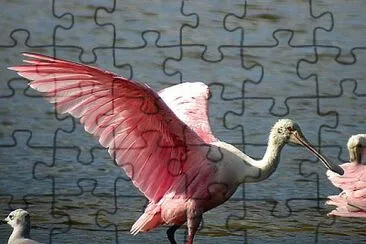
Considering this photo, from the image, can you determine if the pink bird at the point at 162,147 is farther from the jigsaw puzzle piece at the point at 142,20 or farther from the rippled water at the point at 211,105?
the jigsaw puzzle piece at the point at 142,20

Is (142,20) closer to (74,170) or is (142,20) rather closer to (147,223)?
(74,170)

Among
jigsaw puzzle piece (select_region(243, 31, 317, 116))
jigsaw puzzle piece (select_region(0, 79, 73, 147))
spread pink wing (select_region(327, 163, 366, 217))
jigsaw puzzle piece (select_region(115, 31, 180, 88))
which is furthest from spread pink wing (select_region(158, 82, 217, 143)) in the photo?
jigsaw puzzle piece (select_region(115, 31, 180, 88))

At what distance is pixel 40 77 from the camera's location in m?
5.10

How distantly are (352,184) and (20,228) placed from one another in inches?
53.2

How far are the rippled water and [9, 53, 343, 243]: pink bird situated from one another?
19cm

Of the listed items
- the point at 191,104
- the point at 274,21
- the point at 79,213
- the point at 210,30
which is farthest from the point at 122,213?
the point at 274,21

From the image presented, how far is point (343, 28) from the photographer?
317 inches

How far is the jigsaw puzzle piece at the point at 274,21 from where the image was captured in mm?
8055

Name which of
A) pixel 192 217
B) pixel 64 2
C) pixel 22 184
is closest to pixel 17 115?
pixel 22 184

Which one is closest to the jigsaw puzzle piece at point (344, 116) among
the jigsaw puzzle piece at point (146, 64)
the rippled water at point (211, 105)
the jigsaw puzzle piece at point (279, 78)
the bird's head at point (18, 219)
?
the rippled water at point (211, 105)

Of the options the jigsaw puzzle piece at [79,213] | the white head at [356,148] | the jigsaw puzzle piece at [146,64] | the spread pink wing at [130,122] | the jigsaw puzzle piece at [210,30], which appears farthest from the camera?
the jigsaw puzzle piece at [210,30]

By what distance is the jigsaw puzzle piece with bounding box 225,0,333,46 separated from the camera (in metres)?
8.05

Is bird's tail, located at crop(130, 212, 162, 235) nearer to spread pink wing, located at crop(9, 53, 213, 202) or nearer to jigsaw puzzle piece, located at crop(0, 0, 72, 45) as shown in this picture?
spread pink wing, located at crop(9, 53, 213, 202)

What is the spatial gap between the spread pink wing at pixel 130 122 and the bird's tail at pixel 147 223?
6cm
